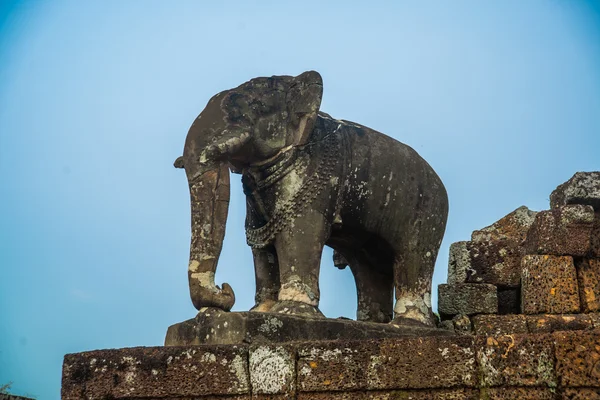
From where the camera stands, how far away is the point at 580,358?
7719 mm

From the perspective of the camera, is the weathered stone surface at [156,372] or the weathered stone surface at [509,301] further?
the weathered stone surface at [509,301]

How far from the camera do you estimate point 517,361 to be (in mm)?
7875

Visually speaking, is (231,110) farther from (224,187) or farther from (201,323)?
(201,323)

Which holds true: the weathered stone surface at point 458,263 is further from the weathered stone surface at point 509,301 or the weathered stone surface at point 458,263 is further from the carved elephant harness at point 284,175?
the carved elephant harness at point 284,175

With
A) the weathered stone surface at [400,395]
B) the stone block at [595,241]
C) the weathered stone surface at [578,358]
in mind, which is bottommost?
the weathered stone surface at [400,395]

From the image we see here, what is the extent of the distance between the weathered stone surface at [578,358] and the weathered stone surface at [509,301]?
9.13ft

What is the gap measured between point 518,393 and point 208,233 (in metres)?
3.00

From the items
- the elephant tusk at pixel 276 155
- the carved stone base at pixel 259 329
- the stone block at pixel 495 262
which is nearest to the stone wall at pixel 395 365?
the carved stone base at pixel 259 329

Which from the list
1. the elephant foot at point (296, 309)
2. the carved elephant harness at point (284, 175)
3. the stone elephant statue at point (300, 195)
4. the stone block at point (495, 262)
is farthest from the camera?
the stone block at point (495, 262)

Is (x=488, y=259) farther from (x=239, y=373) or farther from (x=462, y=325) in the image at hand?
(x=239, y=373)

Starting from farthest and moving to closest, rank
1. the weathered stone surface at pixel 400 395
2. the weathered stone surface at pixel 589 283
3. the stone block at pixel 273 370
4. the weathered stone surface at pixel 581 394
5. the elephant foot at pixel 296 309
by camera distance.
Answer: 1. the weathered stone surface at pixel 589 283
2. the elephant foot at pixel 296 309
3. the stone block at pixel 273 370
4. the weathered stone surface at pixel 400 395
5. the weathered stone surface at pixel 581 394

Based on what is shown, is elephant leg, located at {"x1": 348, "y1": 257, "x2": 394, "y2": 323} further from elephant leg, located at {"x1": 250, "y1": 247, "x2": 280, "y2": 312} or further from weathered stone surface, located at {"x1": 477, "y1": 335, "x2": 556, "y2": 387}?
weathered stone surface, located at {"x1": 477, "y1": 335, "x2": 556, "y2": 387}

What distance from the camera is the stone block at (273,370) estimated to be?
8.24 metres

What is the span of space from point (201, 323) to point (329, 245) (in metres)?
1.97
